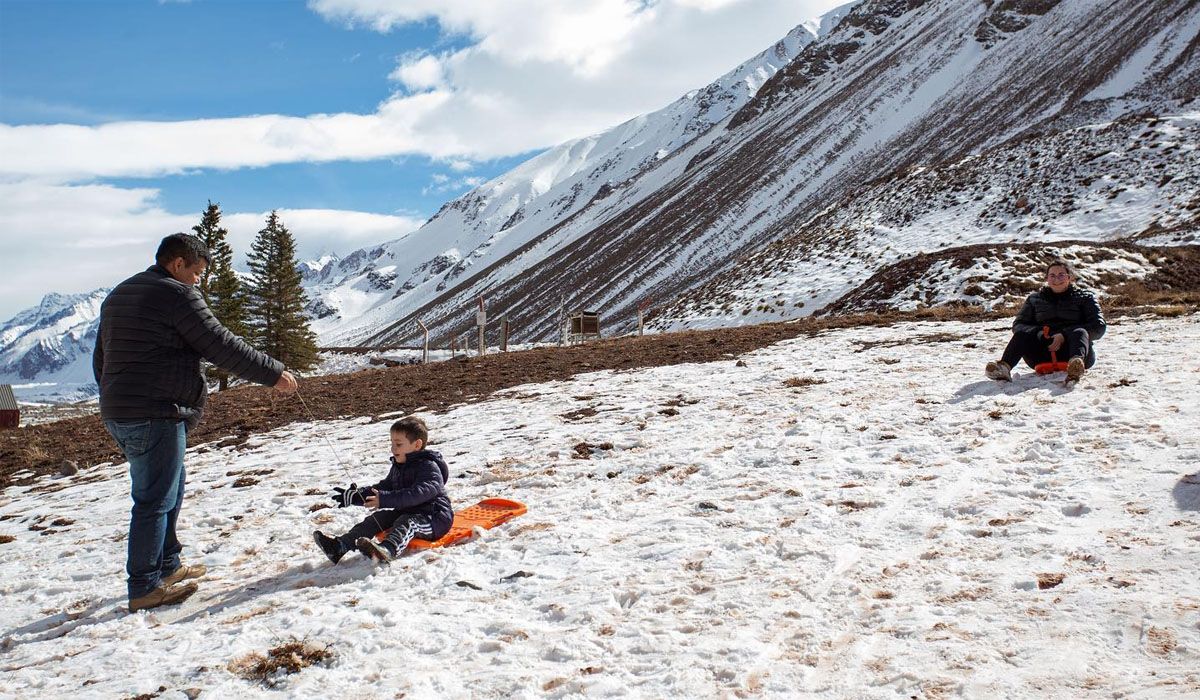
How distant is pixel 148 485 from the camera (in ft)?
16.8

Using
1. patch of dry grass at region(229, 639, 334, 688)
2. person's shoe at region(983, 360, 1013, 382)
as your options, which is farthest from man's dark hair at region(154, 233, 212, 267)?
person's shoe at region(983, 360, 1013, 382)

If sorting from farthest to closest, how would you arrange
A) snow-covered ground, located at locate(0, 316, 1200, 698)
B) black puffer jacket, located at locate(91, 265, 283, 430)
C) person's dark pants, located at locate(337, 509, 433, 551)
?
person's dark pants, located at locate(337, 509, 433, 551) < black puffer jacket, located at locate(91, 265, 283, 430) < snow-covered ground, located at locate(0, 316, 1200, 698)

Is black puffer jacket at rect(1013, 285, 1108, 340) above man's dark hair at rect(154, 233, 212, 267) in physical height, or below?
below

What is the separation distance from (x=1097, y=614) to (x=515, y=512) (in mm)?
4239

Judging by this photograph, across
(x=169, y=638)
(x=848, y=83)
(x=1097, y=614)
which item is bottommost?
(x=1097, y=614)

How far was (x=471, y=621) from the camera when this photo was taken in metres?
4.32

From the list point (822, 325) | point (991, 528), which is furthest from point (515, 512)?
point (822, 325)

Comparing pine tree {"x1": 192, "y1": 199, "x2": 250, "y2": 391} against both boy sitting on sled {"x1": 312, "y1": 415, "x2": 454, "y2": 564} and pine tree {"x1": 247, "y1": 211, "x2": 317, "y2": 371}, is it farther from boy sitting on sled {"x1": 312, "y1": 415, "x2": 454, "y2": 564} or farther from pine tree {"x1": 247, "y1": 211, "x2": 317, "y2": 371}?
boy sitting on sled {"x1": 312, "y1": 415, "x2": 454, "y2": 564}

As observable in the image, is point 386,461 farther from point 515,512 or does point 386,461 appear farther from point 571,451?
point 515,512

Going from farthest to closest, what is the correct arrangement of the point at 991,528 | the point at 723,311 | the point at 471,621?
the point at 723,311, the point at 991,528, the point at 471,621

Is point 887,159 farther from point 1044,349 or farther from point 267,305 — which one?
point 1044,349

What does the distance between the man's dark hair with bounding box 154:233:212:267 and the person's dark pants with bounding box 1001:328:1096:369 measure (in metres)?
9.40

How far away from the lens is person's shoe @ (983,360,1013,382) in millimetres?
9164

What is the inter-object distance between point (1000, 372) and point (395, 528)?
7.85 metres
